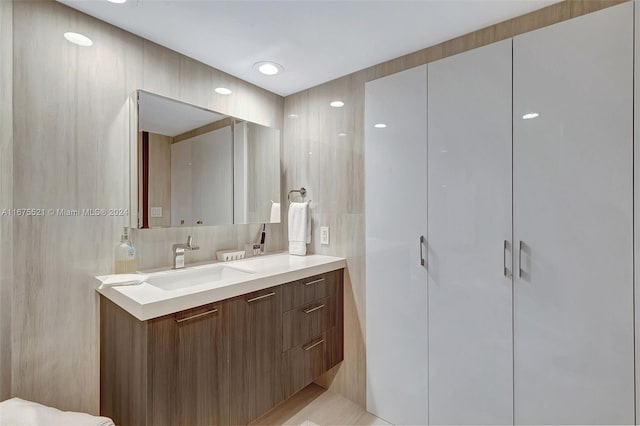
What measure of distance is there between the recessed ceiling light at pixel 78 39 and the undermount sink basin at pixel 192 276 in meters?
1.24

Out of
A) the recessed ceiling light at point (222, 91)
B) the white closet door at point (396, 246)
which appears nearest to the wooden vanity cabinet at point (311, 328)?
the white closet door at point (396, 246)

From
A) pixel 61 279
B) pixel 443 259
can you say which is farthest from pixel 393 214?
pixel 61 279

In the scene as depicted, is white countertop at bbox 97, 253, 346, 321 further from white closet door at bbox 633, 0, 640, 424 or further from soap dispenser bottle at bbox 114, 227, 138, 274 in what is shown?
white closet door at bbox 633, 0, 640, 424

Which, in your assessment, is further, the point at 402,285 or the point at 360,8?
the point at 402,285

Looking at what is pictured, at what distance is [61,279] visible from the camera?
1.48 meters

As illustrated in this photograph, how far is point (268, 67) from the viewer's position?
2.09 m

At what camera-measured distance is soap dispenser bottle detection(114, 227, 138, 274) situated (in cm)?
165

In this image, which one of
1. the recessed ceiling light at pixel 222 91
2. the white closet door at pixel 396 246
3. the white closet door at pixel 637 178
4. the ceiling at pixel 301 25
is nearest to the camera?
the white closet door at pixel 637 178

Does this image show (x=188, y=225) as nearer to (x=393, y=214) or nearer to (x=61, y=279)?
(x=61, y=279)

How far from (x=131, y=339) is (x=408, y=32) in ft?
6.81

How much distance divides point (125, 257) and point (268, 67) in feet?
4.85

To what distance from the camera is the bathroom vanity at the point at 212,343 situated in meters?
1.30

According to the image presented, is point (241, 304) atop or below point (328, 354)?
A: atop

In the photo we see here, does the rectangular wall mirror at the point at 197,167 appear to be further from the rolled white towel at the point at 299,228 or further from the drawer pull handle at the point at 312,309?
the drawer pull handle at the point at 312,309
